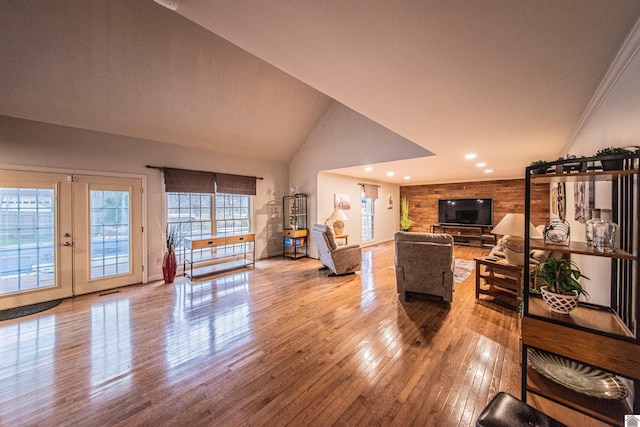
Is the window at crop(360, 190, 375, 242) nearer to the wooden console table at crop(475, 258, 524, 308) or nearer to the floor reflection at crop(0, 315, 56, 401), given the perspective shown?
the wooden console table at crop(475, 258, 524, 308)

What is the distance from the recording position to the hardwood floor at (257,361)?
166 cm

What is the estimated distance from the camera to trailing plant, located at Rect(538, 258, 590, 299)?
145cm

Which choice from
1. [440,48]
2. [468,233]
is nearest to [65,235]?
[440,48]

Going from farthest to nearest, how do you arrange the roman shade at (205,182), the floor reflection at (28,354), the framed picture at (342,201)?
the framed picture at (342,201) → the roman shade at (205,182) → the floor reflection at (28,354)

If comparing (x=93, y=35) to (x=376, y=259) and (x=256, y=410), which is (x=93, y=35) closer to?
(x=256, y=410)

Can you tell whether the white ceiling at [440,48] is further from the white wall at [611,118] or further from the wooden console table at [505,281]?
the wooden console table at [505,281]

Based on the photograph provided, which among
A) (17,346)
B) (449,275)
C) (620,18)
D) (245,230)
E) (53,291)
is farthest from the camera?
(245,230)

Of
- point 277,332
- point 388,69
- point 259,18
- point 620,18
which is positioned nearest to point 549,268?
point 620,18

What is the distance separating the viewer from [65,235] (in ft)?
12.0

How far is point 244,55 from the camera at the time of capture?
3.77 metres

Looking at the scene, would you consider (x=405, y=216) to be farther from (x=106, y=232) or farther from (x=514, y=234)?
(x=106, y=232)

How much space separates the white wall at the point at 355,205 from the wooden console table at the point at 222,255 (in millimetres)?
1703

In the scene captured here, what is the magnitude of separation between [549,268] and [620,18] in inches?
54.0

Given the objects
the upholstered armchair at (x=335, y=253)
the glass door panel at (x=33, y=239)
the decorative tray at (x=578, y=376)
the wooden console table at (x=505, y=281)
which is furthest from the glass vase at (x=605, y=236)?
the glass door panel at (x=33, y=239)
